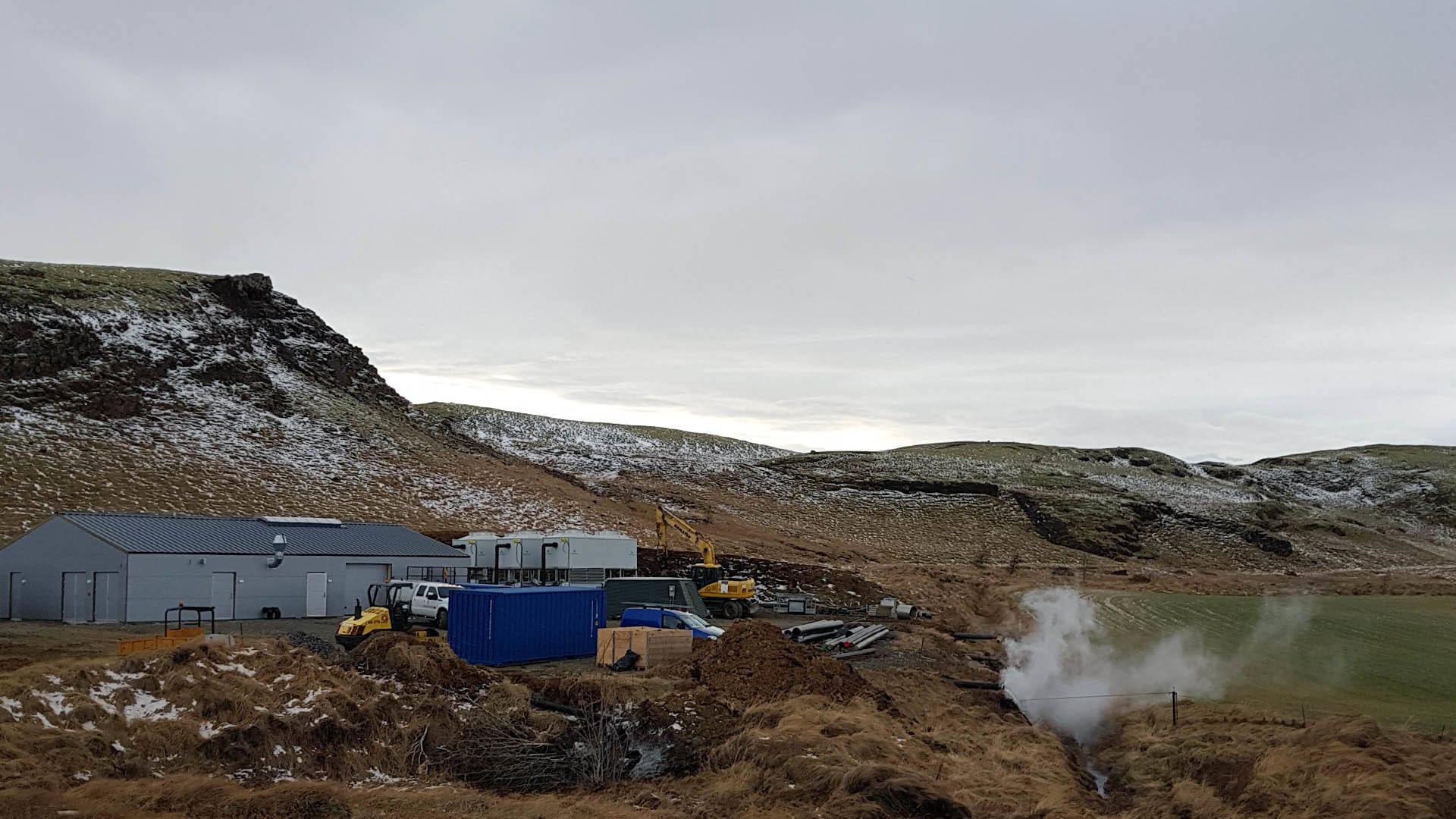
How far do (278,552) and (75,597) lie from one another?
6487 millimetres

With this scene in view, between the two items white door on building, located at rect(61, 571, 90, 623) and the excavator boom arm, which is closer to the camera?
white door on building, located at rect(61, 571, 90, 623)

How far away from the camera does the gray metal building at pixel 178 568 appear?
34344mm

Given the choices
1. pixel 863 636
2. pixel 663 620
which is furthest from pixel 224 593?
pixel 863 636

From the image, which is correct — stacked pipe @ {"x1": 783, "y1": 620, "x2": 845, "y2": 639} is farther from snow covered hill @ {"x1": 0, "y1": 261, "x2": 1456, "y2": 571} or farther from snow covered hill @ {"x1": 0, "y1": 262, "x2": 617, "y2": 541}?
snow covered hill @ {"x1": 0, "y1": 262, "x2": 617, "y2": 541}

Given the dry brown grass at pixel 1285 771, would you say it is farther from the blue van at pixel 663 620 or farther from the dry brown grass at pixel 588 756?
the blue van at pixel 663 620

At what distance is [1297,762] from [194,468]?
60.4 metres

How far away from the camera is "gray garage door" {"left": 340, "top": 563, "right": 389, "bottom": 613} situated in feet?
132

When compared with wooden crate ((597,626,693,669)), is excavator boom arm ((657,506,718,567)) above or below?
above

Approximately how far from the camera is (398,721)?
17.6 metres

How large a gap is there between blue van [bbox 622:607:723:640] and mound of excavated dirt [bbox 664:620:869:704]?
555 centimetres

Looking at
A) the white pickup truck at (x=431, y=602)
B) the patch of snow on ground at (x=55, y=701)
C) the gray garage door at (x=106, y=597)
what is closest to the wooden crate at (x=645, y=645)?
the white pickup truck at (x=431, y=602)

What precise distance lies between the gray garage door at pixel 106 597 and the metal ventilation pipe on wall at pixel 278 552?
197 inches

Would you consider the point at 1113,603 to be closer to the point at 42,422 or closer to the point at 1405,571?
the point at 1405,571

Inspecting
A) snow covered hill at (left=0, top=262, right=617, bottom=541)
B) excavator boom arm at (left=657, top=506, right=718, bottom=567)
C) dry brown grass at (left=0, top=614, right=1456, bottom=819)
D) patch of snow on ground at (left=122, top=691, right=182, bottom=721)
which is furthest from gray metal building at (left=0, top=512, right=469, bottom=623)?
patch of snow on ground at (left=122, top=691, right=182, bottom=721)
